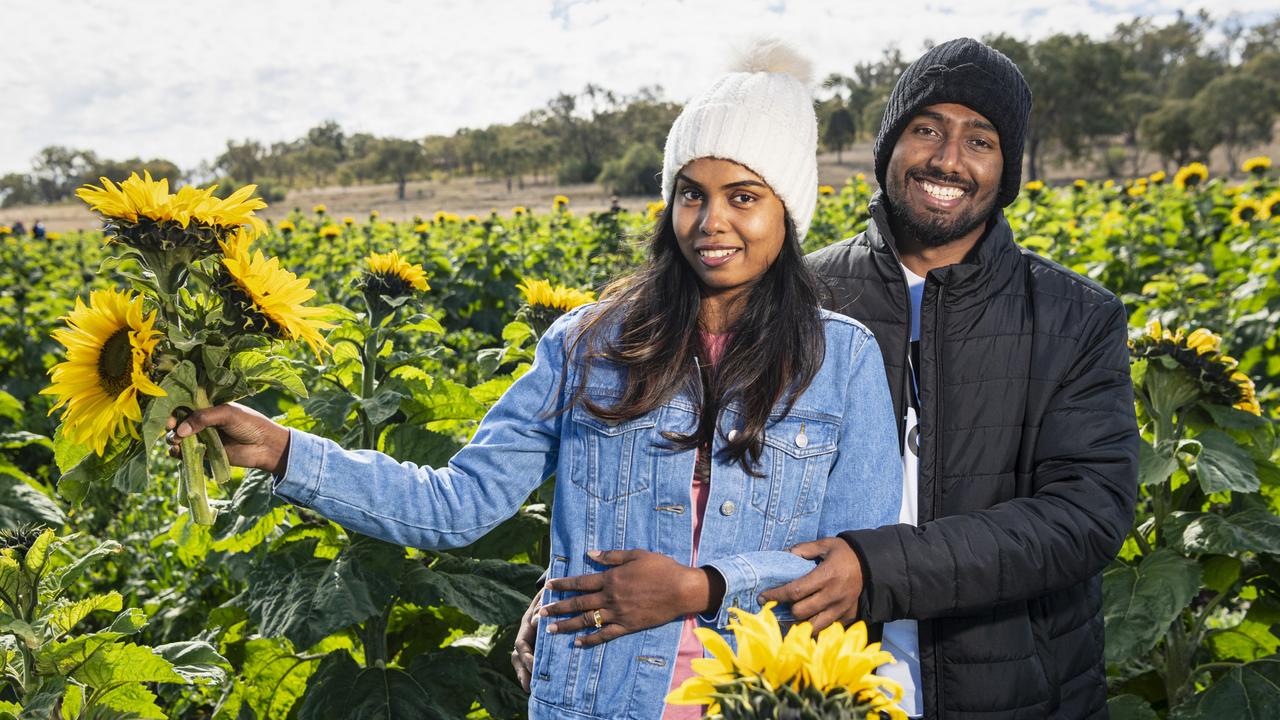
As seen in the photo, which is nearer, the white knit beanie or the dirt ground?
the white knit beanie

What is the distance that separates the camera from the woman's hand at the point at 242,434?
1396 millimetres

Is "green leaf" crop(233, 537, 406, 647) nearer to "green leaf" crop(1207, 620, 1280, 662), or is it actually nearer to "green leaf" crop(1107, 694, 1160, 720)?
"green leaf" crop(1107, 694, 1160, 720)

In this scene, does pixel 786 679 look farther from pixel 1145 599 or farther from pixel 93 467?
pixel 1145 599

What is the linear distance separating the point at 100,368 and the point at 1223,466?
2481 mm

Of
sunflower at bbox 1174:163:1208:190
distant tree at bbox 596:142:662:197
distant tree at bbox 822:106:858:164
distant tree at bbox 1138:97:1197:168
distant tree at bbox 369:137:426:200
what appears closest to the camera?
sunflower at bbox 1174:163:1208:190

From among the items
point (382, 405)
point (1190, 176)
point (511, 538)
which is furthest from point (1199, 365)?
point (1190, 176)

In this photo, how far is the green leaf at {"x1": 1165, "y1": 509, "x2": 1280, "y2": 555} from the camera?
2.42 meters

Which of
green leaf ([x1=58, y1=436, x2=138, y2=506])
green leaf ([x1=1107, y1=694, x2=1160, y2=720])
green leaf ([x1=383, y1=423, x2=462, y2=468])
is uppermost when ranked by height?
green leaf ([x1=58, y1=436, x2=138, y2=506])

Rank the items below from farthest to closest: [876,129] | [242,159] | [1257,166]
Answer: [242,159], [876,129], [1257,166]

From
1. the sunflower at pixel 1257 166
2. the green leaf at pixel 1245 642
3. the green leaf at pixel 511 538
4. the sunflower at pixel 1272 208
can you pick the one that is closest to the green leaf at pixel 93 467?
the green leaf at pixel 511 538

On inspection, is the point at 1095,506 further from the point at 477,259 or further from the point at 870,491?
the point at 477,259

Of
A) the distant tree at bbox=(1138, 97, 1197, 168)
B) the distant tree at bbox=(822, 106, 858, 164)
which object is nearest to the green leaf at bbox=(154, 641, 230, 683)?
the distant tree at bbox=(822, 106, 858, 164)

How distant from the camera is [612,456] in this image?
66.7 inches

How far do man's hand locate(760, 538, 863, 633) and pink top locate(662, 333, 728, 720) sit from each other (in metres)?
0.16
